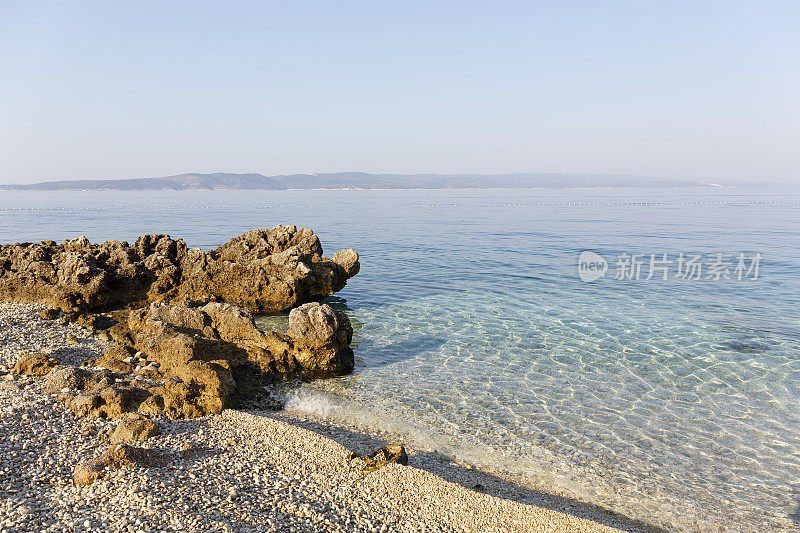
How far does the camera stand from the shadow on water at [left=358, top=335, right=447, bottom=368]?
15172 millimetres

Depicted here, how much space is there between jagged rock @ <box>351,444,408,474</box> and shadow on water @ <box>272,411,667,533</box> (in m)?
0.51

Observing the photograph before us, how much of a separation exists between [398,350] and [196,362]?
21.4 ft

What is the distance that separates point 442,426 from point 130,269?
14.5 meters

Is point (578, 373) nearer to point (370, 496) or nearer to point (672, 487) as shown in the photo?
point (672, 487)

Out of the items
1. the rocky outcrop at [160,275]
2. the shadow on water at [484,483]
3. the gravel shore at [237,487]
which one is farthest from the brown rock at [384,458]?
the rocky outcrop at [160,275]

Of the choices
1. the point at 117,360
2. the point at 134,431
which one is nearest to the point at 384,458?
the point at 134,431

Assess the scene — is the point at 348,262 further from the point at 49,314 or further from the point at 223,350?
the point at 49,314

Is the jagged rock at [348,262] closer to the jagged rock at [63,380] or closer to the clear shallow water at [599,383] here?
the clear shallow water at [599,383]

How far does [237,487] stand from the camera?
292 inches

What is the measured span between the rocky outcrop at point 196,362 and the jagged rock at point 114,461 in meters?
1.94

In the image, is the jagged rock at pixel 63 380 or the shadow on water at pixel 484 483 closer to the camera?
the shadow on water at pixel 484 483

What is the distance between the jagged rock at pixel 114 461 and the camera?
283 inches

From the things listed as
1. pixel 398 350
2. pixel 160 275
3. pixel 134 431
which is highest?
pixel 160 275

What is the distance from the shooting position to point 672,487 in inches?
349
